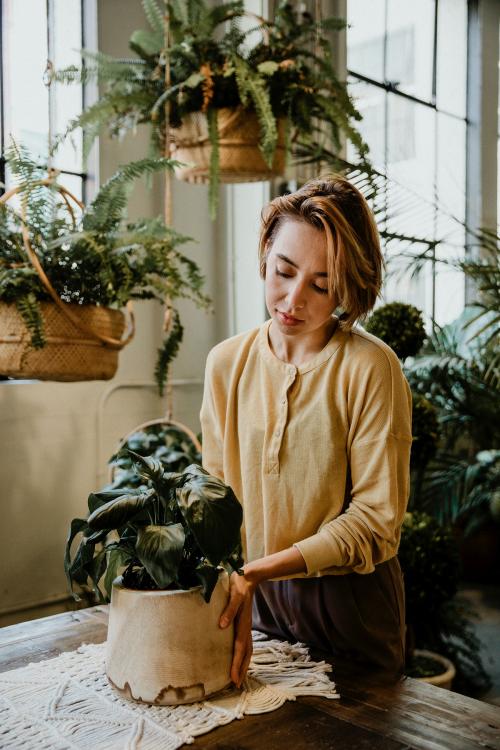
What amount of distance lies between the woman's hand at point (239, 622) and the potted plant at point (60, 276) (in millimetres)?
1049

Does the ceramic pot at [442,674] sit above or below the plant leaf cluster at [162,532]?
below

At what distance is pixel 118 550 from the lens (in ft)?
3.52

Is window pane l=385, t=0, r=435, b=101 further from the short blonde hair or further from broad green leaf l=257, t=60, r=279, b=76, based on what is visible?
the short blonde hair

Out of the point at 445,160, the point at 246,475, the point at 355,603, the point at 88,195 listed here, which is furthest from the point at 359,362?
the point at 445,160

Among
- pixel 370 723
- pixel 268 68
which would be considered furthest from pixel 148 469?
pixel 268 68

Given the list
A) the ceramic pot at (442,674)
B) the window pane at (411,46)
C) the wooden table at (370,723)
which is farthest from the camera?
the window pane at (411,46)

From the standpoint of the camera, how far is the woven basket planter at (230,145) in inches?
95.8

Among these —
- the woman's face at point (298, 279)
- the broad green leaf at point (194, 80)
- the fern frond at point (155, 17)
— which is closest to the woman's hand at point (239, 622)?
the woman's face at point (298, 279)

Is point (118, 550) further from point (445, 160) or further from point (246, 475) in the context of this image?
point (445, 160)

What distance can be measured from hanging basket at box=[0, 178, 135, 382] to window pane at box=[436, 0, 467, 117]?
4.02 m

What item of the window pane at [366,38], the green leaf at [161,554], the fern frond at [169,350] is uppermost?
the window pane at [366,38]

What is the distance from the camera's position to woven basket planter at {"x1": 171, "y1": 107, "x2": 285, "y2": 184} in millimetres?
2434

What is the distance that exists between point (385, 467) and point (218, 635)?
410mm

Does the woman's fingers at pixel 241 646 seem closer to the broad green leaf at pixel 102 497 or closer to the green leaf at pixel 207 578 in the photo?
the green leaf at pixel 207 578
